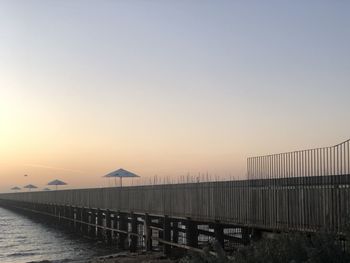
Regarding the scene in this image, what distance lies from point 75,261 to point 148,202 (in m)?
4.91

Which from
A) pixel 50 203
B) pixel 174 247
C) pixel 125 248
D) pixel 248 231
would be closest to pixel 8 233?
pixel 50 203

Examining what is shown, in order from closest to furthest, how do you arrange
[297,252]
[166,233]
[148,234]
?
[297,252] < [166,233] < [148,234]

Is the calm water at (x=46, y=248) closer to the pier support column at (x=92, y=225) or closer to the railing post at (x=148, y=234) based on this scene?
the pier support column at (x=92, y=225)

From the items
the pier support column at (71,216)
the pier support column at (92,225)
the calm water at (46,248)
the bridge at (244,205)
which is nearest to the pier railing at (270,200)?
the bridge at (244,205)

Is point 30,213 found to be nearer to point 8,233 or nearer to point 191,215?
point 8,233

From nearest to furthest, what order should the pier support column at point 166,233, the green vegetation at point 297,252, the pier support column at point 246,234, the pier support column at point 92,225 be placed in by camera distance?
the green vegetation at point 297,252, the pier support column at point 246,234, the pier support column at point 166,233, the pier support column at point 92,225

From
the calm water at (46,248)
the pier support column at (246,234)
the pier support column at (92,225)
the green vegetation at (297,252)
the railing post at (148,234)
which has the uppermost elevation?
the green vegetation at (297,252)

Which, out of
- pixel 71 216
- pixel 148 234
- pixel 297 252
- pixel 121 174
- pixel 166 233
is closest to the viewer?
pixel 297 252

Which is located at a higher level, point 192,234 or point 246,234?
point 246,234

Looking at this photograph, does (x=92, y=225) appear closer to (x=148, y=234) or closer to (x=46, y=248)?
(x=46, y=248)

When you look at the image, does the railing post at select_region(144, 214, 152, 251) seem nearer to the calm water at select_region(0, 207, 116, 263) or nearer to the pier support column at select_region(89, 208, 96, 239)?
the calm water at select_region(0, 207, 116, 263)

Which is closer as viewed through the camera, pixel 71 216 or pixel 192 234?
pixel 192 234

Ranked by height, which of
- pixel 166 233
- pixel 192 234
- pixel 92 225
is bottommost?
pixel 92 225

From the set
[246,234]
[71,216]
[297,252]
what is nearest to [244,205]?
[246,234]
